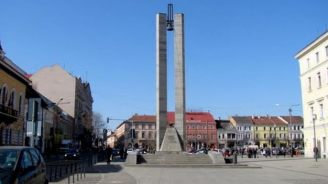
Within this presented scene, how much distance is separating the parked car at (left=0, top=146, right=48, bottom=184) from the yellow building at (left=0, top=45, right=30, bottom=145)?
28.7 meters

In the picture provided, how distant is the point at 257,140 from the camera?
145750 millimetres

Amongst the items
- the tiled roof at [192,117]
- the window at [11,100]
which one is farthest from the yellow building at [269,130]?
the window at [11,100]

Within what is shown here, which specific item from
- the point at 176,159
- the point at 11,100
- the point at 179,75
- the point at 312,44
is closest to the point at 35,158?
the point at 176,159

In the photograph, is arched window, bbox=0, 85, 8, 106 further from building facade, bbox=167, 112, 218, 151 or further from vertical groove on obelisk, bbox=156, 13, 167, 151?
building facade, bbox=167, 112, 218, 151

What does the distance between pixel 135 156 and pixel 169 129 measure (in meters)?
6.21

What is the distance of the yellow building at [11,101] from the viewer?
39.8 m

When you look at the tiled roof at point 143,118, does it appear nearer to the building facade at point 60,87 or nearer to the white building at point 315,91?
the building facade at point 60,87

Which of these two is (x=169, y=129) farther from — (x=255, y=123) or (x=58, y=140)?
(x=255, y=123)

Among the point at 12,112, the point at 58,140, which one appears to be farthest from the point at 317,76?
the point at 58,140

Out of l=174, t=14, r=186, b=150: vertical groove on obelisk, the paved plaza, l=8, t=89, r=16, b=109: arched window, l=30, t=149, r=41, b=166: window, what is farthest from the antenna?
l=30, t=149, r=41, b=166: window

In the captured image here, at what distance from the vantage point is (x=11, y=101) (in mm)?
42812

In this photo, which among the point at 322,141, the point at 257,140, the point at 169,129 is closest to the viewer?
the point at 169,129

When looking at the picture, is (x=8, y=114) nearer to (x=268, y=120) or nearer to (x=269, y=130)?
(x=269, y=130)

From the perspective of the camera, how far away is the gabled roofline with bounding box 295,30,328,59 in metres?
52.5
